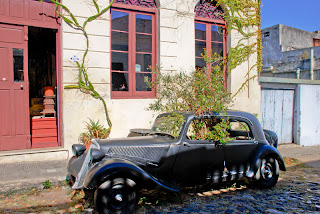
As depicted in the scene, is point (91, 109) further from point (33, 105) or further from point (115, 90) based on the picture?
point (33, 105)

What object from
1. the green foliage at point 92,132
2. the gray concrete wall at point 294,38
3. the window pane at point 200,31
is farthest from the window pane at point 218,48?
the gray concrete wall at point 294,38

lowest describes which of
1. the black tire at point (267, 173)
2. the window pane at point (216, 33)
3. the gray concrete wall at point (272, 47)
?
the black tire at point (267, 173)

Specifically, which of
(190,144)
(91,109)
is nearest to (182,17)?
(91,109)

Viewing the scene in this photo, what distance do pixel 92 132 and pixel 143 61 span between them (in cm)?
265

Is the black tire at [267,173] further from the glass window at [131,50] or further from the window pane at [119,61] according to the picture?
the window pane at [119,61]

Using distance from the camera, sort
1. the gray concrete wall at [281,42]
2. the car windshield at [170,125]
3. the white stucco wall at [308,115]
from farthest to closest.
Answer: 1. the gray concrete wall at [281,42]
2. the white stucco wall at [308,115]
3. the car windshield at [170,125]

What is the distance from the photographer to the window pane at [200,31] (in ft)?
28.6

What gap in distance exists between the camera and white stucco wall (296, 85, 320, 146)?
9.84m

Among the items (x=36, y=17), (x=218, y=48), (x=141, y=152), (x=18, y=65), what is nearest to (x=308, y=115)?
(x=218, y=48)

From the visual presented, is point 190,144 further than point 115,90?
No

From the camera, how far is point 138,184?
3834mm

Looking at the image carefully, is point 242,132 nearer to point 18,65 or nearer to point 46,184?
point 46,184

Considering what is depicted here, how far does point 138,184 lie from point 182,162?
2.71ft

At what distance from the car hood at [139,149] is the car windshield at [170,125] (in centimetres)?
23
